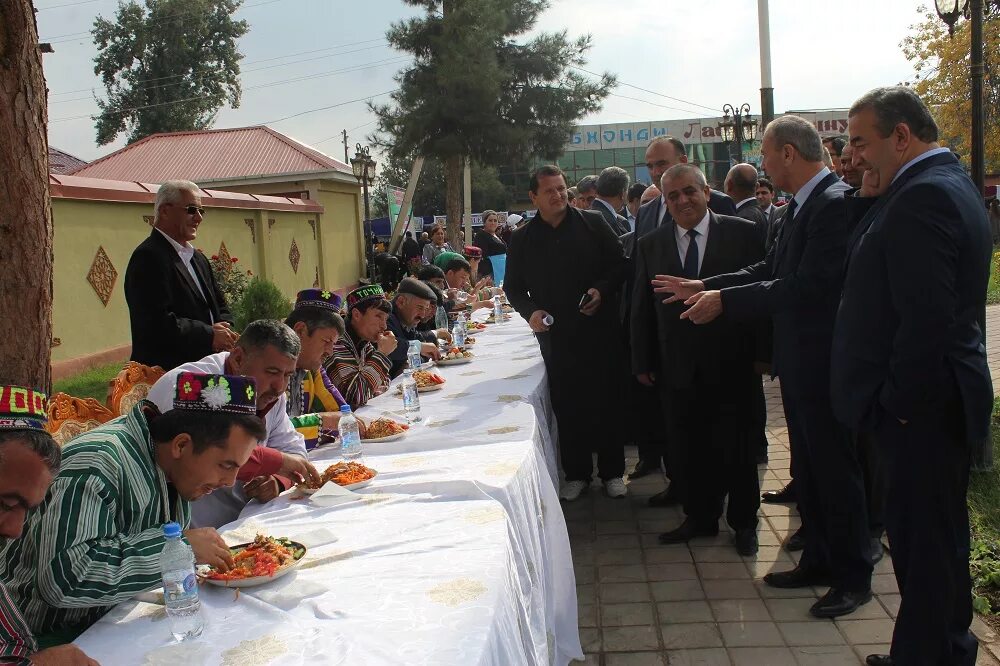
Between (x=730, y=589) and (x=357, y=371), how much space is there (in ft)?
6.90

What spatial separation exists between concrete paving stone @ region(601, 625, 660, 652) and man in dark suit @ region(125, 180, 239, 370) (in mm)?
2266

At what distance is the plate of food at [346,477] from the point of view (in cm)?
259

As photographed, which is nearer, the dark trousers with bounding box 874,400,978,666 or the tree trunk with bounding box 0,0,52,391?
the dark trousers with bounding box 874,400,978,666

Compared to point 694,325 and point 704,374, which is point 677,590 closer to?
point 704,374

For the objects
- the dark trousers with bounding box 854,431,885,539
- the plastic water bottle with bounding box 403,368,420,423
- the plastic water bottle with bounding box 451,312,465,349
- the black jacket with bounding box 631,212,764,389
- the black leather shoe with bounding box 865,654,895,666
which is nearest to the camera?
the black leather shoe with bounding box 865,654,895,666

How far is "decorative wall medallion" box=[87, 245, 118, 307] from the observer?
10.3 m

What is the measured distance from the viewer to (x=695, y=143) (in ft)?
169

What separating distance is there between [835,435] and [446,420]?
5.36 ft

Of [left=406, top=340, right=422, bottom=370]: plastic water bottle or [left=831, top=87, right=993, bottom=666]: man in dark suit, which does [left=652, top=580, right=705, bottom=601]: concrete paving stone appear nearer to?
[left=831, top=87, right=993, bottom=666]: man in dark suit

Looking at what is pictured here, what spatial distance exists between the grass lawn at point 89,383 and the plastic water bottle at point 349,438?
19.8 ft

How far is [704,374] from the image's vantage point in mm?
4113

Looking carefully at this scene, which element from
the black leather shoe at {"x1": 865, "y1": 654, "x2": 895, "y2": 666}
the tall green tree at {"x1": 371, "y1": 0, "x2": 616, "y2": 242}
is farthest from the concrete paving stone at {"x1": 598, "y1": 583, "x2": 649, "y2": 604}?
the tall green tree at {"x1": 371, "y1": 0, "x2": 616, "y2": 242}

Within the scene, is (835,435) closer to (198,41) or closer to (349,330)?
(349,330)

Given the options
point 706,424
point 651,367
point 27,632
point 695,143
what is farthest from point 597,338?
point 695,143
